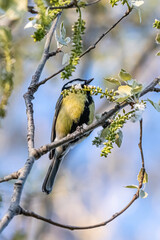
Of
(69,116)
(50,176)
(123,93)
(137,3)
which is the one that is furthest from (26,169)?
(50,176)

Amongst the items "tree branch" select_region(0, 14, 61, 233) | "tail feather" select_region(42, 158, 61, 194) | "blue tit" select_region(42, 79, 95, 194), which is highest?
"blue tit" select_region(42, 79, 95, 194)

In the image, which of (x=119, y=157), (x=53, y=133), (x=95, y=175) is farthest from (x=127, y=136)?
(x=53, y=133)

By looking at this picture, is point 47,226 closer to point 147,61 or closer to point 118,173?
point 118,173

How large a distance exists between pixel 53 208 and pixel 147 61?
86.7 inches

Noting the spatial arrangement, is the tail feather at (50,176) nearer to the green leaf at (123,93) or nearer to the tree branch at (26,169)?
the tree branch at (26,169)

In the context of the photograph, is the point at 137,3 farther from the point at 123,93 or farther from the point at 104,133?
the point at 104,133

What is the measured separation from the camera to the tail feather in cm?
263

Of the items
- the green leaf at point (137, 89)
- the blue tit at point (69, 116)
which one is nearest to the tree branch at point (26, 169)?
the green leaf at point (137, 89)

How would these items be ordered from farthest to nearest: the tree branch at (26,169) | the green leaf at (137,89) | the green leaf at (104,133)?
1. the green leaf at (104,133)
2. the green leaf at (137,89)
3. the tree branch at (26,169)

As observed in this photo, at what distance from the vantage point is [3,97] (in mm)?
967

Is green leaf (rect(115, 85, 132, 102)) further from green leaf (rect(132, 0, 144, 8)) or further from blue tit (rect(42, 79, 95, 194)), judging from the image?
blue tit (rect(42, 79, 95, 194))

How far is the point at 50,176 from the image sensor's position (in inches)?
112

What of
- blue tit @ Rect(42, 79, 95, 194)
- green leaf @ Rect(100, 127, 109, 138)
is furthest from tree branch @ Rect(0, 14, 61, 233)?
blue tit @ Rect(42, 79, 95, 194)

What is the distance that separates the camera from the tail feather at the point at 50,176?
104 inches
